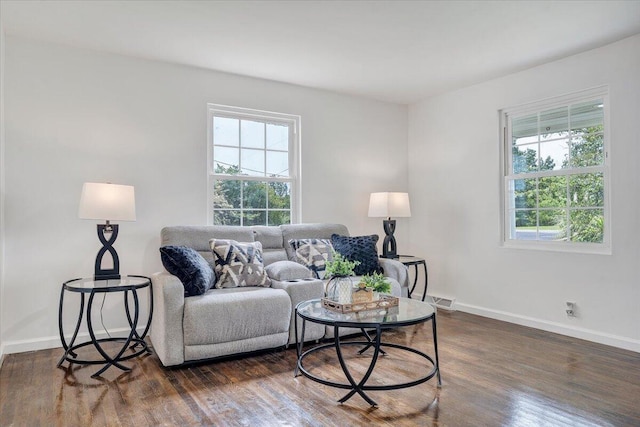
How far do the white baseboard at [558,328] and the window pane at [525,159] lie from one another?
1465 millimetres

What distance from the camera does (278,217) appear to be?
460 cm

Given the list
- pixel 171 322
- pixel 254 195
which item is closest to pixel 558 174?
pixel 254 195

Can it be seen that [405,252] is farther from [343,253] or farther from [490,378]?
[490,378]

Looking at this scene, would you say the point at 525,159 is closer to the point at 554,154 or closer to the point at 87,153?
the point at 554,154

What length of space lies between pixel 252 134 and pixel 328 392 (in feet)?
9.25

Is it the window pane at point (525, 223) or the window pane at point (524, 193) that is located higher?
the window pane at point (524, 193)

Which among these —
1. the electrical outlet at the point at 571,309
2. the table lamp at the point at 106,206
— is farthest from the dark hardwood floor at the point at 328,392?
the table lamp at the point at 106,206

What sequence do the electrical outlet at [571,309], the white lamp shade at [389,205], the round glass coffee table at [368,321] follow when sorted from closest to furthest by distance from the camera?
the round glass coffee table at [368,321]
the electrical outlet at [571,309]
the white lamp shade at [389,205]

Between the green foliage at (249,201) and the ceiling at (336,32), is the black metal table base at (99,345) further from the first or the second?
the ceiling at (336,32)

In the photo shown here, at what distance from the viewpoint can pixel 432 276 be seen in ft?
17.0

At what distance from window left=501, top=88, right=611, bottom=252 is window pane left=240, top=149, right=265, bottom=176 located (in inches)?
101

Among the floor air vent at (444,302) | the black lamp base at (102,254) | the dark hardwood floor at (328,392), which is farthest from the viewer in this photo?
the floor air vent at (444,302)

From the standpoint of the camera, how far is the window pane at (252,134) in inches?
175

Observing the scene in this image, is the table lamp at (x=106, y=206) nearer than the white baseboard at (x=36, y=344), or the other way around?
the table lamp at (x=106, y=206)
